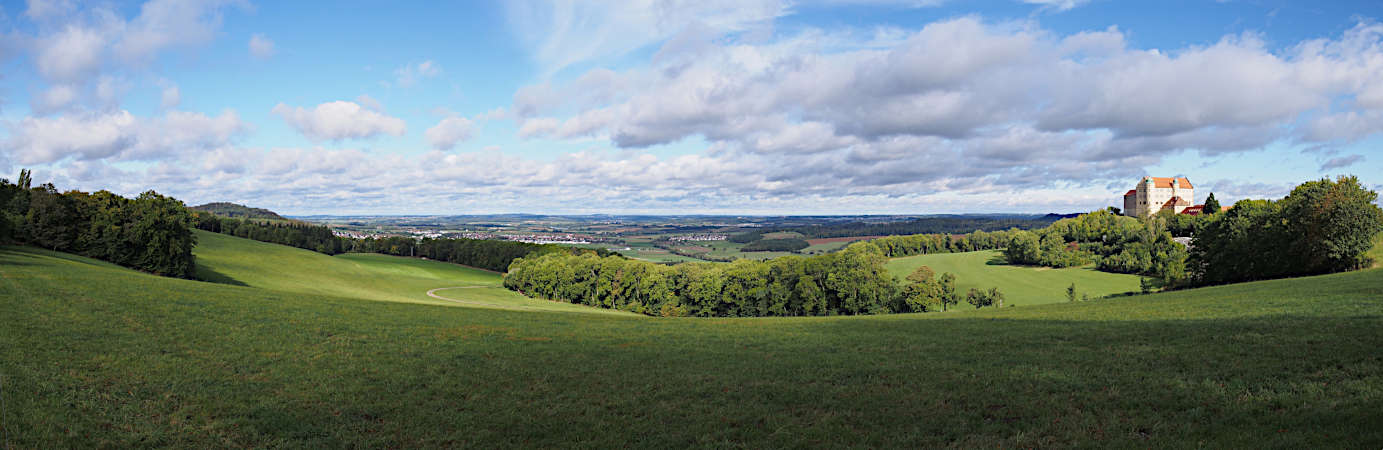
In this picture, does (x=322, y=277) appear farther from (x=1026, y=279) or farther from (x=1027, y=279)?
(x=1027, y=279)

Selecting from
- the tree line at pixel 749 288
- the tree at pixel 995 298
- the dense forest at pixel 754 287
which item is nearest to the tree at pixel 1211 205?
the tree at pixel 995 298

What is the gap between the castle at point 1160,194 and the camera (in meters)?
134

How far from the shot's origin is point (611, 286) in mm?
76188

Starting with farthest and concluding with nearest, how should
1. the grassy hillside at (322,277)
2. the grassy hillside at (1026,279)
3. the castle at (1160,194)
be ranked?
the castle at (1160,194) < the grassy hillside at (1026,279) < the grassy hillside at (322,277)

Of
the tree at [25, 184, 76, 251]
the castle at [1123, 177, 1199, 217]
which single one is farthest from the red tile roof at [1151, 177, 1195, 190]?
the tree at [25, 184, 76, 251]

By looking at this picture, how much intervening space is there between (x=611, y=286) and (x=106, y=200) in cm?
5334

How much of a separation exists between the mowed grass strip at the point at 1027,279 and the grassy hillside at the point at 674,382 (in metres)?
59.6

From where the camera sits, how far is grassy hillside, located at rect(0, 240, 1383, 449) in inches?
372

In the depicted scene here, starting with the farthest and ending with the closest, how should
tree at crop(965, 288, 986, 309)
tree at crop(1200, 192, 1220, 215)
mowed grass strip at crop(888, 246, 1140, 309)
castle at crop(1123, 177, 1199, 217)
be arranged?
castle at crop(1123, 177, 1199, 217) < tree at crop(1200, 192, 1220, 215) < mowed grass strip at crop(888, 246, 1140, 309) < tree at crop(965, 288, 986, 309)

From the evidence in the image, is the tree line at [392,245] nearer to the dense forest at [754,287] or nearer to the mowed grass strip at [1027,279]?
the dense forest at [754,287]

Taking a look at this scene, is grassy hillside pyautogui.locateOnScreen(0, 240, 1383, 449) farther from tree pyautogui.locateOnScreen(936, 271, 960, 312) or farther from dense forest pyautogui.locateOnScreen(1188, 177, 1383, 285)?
tree pyautogui.locateOnScreen(936, 271, 960, 312)

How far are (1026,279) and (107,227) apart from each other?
11457cm

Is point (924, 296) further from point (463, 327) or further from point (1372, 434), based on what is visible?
point (1372, 434)

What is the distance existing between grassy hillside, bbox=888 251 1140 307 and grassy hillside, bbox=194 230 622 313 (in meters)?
61.6
